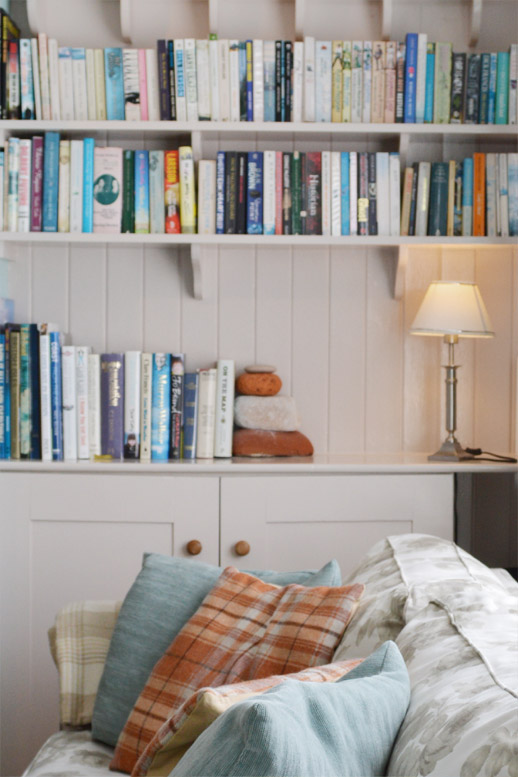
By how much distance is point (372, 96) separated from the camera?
8.30ft

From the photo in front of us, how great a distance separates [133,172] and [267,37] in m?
0.60

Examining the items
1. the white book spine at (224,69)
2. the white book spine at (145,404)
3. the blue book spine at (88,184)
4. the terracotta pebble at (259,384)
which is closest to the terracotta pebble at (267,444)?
the terracotta pebble at (259,384)

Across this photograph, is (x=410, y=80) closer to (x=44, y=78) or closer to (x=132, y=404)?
(x=44, y=78)

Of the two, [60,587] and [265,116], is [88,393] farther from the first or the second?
[265,116]

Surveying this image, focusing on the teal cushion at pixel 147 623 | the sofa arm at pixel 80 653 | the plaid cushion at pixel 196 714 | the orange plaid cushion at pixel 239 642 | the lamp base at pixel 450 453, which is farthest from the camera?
the lamp base at pixel 450 453

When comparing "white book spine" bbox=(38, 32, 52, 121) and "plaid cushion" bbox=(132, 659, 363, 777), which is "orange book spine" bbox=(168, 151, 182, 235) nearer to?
"white book spine" bbox=(38, 32, 52, 121)

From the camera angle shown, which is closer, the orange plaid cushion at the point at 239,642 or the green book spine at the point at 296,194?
the orange plaid cushion at the point at 239,642

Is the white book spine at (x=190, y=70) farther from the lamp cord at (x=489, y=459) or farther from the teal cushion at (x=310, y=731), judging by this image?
the teal cushion at (x=310, y=731)

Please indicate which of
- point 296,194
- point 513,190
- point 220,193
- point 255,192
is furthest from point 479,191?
point 220,193

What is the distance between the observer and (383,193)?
254 centimetres

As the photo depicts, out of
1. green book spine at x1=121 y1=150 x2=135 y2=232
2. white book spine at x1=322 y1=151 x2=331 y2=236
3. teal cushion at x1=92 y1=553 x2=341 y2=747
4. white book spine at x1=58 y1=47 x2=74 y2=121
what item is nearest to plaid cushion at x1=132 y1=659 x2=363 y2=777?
teal cushion at x1=92 y1=553 x2=341 y2=747

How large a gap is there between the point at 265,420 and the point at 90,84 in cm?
110

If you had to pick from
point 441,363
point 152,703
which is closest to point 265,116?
point 441,363

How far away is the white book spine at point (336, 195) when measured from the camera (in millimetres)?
2523
